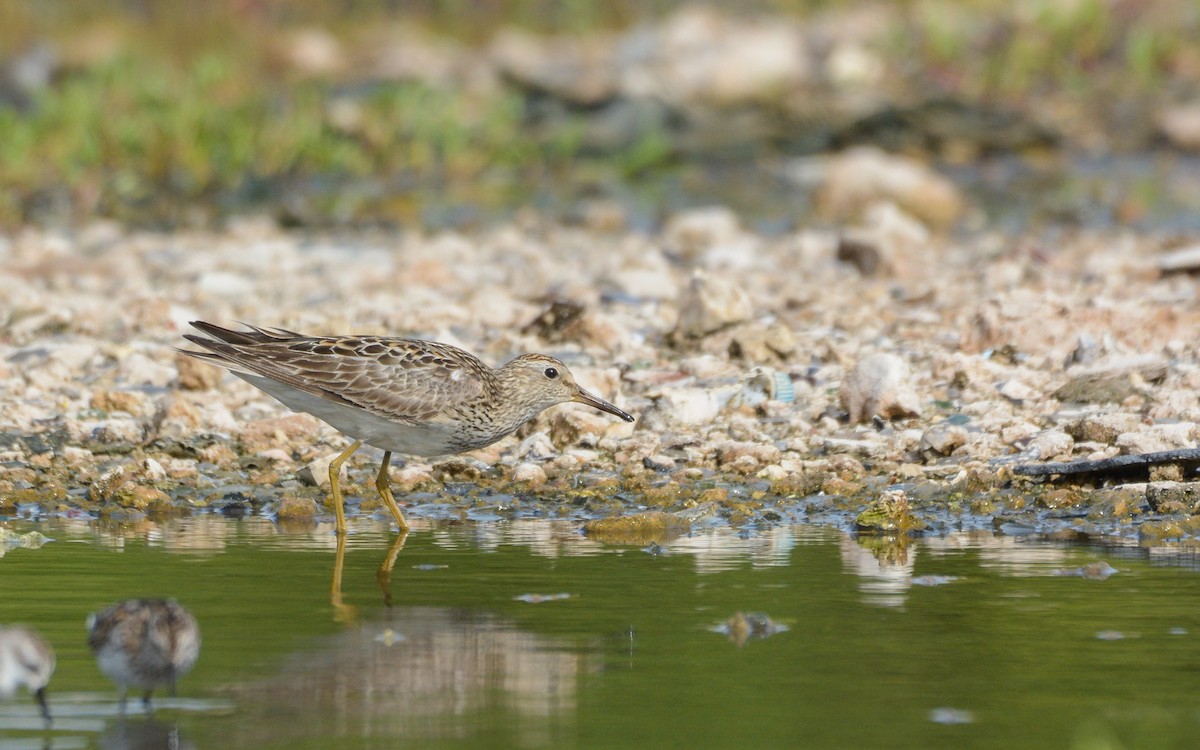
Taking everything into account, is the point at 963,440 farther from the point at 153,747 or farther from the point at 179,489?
the point at 153,747

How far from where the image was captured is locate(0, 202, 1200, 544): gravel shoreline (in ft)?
32.6

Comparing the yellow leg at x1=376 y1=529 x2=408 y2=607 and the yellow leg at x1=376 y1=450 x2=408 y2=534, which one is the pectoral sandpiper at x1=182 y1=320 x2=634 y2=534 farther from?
the yellow leg at x1=376 y1=529 x2=408 y2=607

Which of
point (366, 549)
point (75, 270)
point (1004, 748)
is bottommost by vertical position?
point (1004, 748)

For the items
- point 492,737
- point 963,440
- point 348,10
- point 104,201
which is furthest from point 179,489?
point 348,10

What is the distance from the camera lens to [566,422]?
11047mm

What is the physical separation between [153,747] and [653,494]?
465 centimetres

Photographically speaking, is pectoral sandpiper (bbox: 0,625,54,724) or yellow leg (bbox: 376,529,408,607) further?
yellow leg (bbox: 376,529,408,607)

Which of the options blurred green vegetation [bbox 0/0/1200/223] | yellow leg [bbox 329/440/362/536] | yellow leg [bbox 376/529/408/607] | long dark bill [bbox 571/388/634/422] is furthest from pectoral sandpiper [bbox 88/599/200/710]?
blurred green vegetation [bbox 0/0/1200/223]

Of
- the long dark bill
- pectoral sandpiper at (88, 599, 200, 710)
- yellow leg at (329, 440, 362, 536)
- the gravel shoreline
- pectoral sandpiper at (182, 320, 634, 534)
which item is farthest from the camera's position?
the long dark bill

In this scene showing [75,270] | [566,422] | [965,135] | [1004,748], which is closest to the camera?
[1004,748]

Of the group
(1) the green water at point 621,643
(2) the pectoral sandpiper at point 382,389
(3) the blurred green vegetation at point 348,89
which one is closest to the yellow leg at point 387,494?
(2) the pectoral sandpiper at point 382,389

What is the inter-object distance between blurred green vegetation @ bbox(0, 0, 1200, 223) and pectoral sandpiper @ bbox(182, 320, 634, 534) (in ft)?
33.9

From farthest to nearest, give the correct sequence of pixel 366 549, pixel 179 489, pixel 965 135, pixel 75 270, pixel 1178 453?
pixel 965 135, pixel 75 270, pixel 179 489, pixel 1178 453, pixel 366 549

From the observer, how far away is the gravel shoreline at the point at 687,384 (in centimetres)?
994
